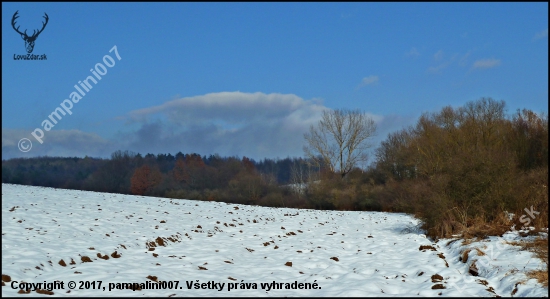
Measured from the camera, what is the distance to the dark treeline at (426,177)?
14.2 meters

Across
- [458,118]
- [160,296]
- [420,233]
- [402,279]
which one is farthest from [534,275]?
[458,118]

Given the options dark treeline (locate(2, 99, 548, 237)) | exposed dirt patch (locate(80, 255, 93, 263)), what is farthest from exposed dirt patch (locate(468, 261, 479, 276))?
exposed dirt patch (locate(80, 255, 93, 263))

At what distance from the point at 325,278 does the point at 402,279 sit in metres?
1.68

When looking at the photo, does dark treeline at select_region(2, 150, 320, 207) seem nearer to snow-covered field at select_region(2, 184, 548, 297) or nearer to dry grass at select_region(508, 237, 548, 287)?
snow-covered field at select_region(2, 184, 548, 297)

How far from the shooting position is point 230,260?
1062cm

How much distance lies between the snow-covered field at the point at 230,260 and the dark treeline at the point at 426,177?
6.46 feet

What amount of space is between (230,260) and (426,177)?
26.4 m

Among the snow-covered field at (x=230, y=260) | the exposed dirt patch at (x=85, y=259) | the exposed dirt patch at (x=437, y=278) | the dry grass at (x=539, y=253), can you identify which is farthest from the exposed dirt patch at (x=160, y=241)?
the dry grass at (x=539, y=253)

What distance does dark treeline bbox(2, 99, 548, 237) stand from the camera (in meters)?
14.2

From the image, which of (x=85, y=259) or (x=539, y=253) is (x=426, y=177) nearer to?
(x=539, y=253)

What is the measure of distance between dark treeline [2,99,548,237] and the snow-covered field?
1969 millimetres

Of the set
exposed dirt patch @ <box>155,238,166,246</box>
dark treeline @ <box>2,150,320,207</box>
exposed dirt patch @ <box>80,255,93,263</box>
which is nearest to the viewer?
exposed dirt patch @ <box>80,255,93,263</box>

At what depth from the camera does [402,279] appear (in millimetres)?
8453

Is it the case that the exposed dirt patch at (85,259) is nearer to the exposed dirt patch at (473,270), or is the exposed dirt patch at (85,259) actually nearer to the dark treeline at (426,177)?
the exposed dirt patch at (473,270)
